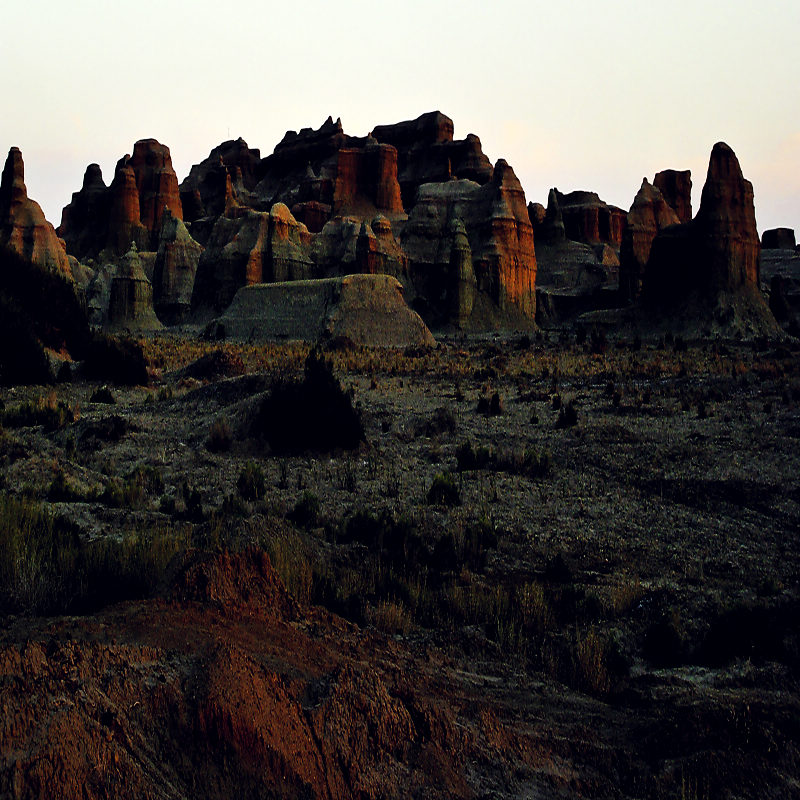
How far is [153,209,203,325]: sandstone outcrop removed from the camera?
274ft

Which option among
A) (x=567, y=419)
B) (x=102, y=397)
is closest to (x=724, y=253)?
(x=567, y=419)

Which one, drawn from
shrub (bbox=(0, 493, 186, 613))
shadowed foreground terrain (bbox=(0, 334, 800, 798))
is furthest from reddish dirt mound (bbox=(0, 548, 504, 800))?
shrub (bbox=(0, 493, 186, 613))

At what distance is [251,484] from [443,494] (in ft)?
9.92

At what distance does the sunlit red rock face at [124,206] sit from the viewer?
110 metres

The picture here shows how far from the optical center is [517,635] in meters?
6.72

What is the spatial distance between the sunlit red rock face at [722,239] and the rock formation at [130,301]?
4552 centimetres

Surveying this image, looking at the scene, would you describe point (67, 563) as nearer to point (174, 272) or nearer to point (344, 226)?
point (344, 226)

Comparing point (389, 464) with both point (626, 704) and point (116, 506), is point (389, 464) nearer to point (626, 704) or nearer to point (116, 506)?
point (116, 506)

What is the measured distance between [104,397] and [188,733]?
20752mm

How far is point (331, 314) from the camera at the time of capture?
51.0 m

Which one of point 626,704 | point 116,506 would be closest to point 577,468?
point 116,506

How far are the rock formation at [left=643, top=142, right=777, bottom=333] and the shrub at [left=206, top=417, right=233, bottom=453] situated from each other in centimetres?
4764

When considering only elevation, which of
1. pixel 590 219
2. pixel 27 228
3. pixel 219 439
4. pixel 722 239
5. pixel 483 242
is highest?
pixel 590 219

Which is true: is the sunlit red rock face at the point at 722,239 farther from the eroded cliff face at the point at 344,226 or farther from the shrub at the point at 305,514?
the shrub at the point at 305,514
